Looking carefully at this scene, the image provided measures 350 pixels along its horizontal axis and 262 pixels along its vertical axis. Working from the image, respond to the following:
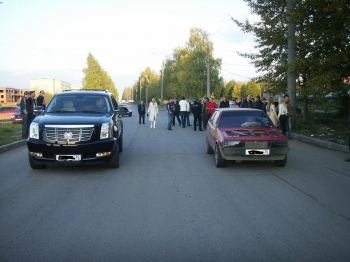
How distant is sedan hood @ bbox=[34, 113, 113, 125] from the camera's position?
9188 mm

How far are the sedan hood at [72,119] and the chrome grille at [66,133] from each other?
4.1 inches

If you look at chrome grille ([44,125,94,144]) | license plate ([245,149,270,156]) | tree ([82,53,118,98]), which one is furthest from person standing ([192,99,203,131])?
tree ([82,53,118,98])

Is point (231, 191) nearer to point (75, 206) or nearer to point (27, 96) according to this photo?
point (75, 206)

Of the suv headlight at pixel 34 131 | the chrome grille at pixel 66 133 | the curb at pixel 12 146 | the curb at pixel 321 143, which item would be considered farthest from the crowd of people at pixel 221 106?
the suv headlight at pixel 34 131

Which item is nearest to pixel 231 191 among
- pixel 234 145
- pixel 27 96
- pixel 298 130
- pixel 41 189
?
pixel 234 145

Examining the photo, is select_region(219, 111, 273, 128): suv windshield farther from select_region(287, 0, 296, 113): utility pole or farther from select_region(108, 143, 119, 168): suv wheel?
select_region(287, 0, 296, 113): utility pole

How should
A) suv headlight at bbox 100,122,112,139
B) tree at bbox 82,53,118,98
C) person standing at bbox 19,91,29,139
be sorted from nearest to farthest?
suv headlight at bbox 100,122,112,139 < person standing at bbox 19,91,29,139 < tree at bbox 82,53,118,98

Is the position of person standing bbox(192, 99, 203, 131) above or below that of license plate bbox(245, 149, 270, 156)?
above

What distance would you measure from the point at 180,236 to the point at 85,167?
18.1 feet

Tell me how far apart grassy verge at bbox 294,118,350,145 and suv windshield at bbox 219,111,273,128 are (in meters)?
4.48

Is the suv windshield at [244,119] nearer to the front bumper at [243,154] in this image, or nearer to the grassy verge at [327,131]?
the front bumper at [243,154]

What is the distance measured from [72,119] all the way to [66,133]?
46 cm

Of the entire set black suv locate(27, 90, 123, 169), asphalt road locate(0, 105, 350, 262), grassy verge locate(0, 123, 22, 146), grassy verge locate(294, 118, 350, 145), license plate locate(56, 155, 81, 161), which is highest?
black suv locate(27, 90, 123, 169)

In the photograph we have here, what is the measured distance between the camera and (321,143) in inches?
580
